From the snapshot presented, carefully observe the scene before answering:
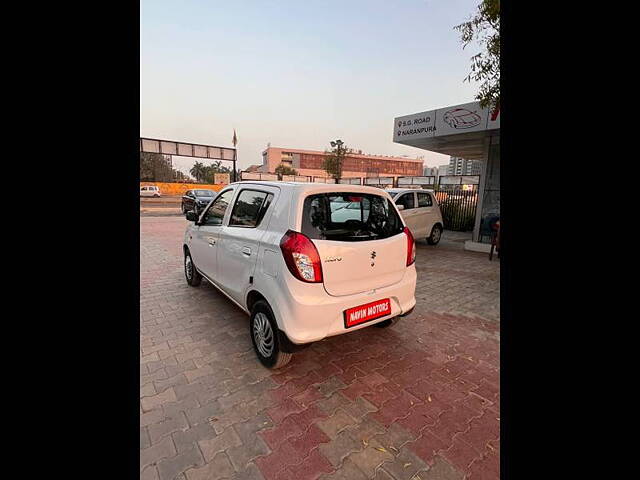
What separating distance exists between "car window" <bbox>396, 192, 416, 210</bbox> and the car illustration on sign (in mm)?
2463

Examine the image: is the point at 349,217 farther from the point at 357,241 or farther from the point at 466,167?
the point at 466,167

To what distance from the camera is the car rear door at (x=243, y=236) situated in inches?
118

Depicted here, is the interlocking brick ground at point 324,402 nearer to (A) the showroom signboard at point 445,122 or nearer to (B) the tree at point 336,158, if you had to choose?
(A) the showroom signboard at point 445,122

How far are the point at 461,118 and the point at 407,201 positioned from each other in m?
2.84

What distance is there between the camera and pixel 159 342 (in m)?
3.38

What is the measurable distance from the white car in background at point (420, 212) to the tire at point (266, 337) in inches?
245

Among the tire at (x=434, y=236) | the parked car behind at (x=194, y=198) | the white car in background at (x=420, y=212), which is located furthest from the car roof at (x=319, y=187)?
the parked car behind at (x=194, y=198)

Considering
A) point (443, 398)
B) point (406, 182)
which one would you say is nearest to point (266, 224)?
point (443, 398)

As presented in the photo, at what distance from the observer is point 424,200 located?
918 centimetres

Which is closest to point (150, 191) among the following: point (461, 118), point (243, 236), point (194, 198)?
point (194, 198)

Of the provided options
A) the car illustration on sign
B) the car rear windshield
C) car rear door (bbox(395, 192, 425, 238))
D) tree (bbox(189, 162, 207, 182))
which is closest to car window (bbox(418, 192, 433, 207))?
car rear door (bbox(395, 192, 425, 238))

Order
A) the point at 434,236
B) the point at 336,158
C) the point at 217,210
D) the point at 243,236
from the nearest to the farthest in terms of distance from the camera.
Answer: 1. the point at 243,236
2. the point at 217,210
3. the point at 434,236
4. the point at 336,158
